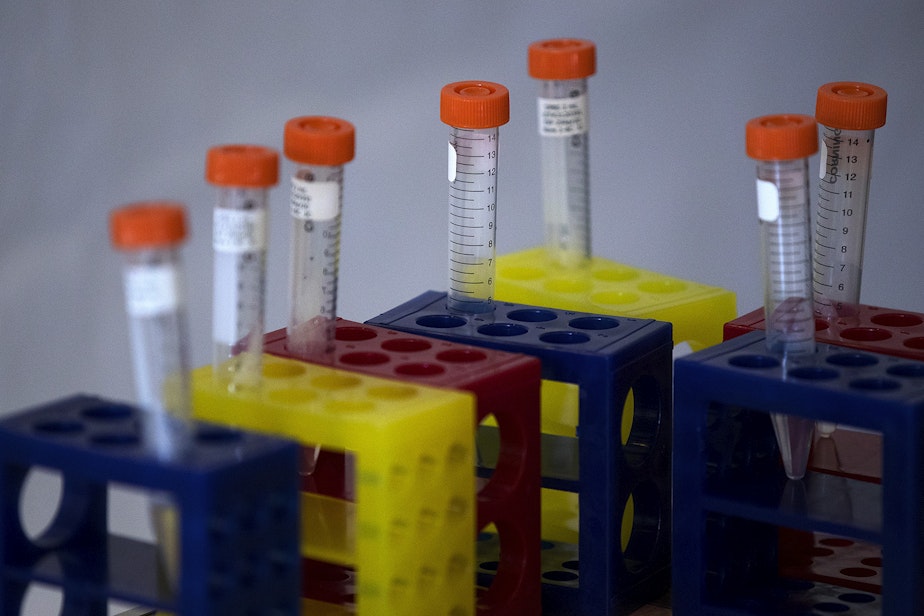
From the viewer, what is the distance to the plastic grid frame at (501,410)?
139 cm

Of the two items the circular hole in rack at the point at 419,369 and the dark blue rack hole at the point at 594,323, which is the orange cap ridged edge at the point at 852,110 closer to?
the dark blue rack hole at the point at 594,323

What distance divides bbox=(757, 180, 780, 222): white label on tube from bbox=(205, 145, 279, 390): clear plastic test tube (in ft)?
1.38

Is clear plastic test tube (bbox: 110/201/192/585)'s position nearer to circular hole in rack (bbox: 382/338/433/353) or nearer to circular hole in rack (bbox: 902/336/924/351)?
circular hole in rack (bbox: 382/338/433/353)

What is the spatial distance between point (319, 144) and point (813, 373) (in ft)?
1.51

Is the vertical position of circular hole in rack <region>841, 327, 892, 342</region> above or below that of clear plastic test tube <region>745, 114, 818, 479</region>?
below

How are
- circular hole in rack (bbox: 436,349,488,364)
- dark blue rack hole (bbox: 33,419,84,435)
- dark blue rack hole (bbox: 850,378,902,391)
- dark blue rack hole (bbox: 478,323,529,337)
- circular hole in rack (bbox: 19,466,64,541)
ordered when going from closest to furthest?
dark blue rack hole (bbox: 33,419,84,435)
dark blue rack hole (bbox: 850,378,902,391)
circular hole in rack (bbox: 436,349,488,364)
dark blue rack hole (bbox: 478,323,529,337)
circular hole in rack (bbox: 19,466,64,541)

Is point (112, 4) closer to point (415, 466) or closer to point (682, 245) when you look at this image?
point (682, 245)

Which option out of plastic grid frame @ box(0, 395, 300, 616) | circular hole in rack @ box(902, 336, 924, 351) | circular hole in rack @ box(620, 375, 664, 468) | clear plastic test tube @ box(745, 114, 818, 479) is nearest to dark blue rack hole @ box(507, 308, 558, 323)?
circular hole in rack @ box(620, 375, 664, 468)

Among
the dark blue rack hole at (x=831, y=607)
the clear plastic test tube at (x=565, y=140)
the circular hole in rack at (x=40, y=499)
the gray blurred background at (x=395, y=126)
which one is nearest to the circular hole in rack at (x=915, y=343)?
the dark blue rack hole at (x=831, y=607)

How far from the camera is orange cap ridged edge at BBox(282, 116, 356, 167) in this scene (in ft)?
4.48

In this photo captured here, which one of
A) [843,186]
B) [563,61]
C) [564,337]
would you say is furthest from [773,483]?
[563,61]

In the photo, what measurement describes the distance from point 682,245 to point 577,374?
1605mm

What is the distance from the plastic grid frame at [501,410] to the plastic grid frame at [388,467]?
0.04m

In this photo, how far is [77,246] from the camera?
2.96 m
